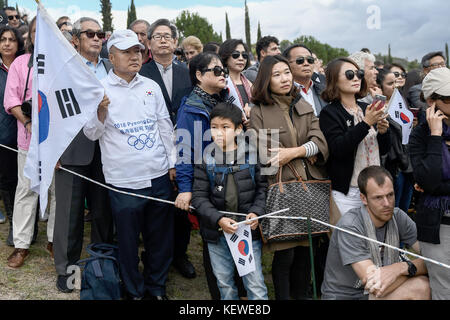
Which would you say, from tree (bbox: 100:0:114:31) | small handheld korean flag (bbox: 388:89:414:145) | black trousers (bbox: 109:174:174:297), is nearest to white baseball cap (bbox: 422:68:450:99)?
small handheld korean flag (bbox: 388:89:414:145)

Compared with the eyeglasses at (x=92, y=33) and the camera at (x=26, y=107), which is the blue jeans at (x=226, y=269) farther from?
the eyeglasses at (x=92, y=33)

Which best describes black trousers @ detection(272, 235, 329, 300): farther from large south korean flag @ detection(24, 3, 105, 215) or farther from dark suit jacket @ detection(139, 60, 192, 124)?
large south korean flag @ detection(24, 3, 105, 215)

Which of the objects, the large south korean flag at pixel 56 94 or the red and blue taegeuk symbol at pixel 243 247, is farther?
the large south korean flag at pixel 56 94

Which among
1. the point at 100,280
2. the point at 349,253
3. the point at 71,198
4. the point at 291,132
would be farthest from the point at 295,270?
the point at 71,198

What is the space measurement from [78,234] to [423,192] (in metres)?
2.98

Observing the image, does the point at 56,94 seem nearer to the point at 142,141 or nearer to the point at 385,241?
the point at 142,141

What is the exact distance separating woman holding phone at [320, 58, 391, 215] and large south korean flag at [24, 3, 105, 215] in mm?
1944

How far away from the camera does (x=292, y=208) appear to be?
350cm

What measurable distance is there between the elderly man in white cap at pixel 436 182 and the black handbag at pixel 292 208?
2.68ft

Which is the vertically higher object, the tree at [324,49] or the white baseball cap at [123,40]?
the tree at [324,49]

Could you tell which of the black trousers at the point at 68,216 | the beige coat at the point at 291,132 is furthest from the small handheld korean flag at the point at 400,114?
the black trousers at the point at 68,216

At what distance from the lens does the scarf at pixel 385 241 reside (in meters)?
3.11

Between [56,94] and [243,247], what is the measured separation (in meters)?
1.98
